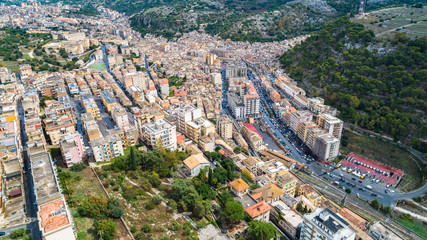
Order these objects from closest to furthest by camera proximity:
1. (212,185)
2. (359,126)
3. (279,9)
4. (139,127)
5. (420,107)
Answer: (212,185) → (139,127) → (420,107) → (359,126) → (279,9)

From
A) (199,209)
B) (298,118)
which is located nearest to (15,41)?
(298,118)

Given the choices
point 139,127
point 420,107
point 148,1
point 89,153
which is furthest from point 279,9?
point 89,153

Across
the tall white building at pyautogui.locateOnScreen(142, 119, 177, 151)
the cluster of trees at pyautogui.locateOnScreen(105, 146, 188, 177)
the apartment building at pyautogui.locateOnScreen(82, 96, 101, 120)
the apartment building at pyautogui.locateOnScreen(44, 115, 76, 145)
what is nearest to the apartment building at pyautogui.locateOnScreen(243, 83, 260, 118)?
the tall white building at pyautogui.locateOnScreen(142, 119, 177, 151)

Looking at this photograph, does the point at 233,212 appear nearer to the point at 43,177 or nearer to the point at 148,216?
the point at 148,216

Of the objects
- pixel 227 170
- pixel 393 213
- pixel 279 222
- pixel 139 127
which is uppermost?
pixel 139 127

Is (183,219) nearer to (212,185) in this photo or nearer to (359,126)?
(212,185)

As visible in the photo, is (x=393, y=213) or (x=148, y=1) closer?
(x=393, y=213)

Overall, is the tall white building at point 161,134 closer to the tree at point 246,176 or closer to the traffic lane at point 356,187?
the tree at point 246,176
